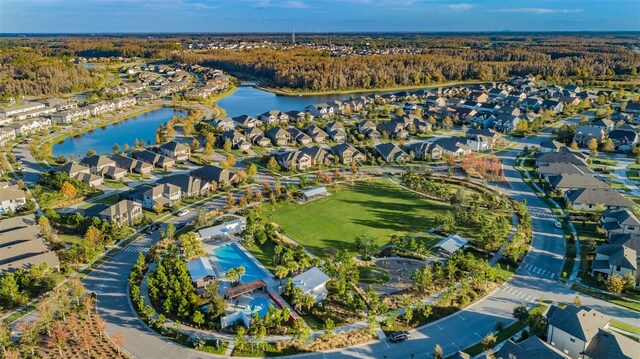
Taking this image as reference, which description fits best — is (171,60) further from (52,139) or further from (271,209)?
(271,209)

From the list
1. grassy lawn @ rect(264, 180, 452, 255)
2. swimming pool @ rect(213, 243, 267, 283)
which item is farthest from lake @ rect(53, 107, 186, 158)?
swimming pool @ rect(213, 243, 267, 283)

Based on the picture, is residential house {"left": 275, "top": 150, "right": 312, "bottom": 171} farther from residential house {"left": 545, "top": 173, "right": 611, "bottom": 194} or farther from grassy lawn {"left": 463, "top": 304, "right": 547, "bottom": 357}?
grassy lawn {"left": 463, "top": 304, "right": 547, "bottom": 357}

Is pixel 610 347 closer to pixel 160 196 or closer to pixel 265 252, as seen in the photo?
pixel 265 252

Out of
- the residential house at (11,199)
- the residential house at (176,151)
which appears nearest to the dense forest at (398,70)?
the residential house at (176,151)

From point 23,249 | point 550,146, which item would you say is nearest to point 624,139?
point 550,146

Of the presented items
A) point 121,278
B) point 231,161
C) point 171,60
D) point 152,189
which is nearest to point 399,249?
point 121,278

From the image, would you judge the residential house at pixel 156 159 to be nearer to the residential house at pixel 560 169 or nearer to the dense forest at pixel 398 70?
the residential house at pixel 560 169
